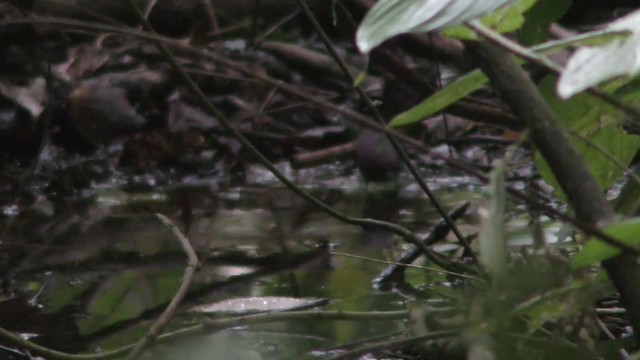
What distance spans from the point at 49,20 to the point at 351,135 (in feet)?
4.86

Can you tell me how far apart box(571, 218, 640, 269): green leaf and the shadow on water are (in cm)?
34

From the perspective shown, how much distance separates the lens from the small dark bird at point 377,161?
224 cm

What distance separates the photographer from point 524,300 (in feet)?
2.14

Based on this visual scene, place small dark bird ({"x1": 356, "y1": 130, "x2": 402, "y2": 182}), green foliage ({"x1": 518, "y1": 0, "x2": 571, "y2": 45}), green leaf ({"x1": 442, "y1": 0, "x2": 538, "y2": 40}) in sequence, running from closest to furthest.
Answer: green leaf ({"x1": 442, "y1": 0, "x2": 538, "y2": 40}) < green foliage ({"x1": 518, "y1": 0, "x2": 571, "y2": 45}) < small dark bird ({"x1": 356, "y1": 130, "x2": 402, "y2": 182})

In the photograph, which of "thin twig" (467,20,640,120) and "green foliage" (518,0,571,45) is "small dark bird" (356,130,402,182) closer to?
"green foliage" (518,0,571,45)

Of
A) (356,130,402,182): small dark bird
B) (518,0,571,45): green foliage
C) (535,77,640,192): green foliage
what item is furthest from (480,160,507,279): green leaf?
(356,130,402,182): small dark bird

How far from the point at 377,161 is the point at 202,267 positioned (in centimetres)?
92

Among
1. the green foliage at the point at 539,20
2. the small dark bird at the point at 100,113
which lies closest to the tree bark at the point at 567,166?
the green foliage at the point at 539,20

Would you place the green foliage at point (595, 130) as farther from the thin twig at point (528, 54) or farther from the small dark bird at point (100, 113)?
the small dark bird at point (100, 113)

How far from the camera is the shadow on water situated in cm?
107

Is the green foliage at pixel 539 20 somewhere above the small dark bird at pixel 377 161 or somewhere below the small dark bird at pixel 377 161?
below

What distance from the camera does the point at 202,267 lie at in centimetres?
138

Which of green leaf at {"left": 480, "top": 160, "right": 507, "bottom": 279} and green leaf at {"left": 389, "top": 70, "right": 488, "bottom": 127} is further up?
green leaf at {"left": 389, "top": 70, "right": 488, "bottom": 127}

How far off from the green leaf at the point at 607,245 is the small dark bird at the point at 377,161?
159 centimetres
